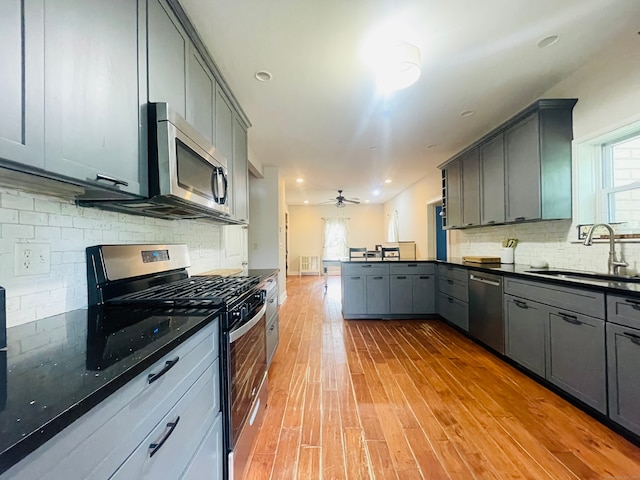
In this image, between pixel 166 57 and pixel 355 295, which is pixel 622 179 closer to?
pixel 355 295

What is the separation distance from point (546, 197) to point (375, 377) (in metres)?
2.27

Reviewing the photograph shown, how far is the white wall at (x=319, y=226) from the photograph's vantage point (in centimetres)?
1015

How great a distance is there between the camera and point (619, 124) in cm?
217

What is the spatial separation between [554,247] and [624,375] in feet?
4.84

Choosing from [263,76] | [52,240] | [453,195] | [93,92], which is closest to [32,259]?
[52,240]

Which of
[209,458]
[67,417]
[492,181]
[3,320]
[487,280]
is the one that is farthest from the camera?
[492,181]

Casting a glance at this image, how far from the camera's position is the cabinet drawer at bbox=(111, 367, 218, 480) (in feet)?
2.31

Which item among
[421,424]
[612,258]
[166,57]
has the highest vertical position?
[166,57]

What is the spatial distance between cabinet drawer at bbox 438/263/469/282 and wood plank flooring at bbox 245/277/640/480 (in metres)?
0.88

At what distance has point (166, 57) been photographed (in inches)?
55.8

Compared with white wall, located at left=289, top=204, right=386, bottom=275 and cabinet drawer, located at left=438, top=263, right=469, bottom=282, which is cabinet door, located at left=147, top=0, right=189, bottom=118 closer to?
cabinet drawer, located at left=438, top=263, right=469, bottom=282

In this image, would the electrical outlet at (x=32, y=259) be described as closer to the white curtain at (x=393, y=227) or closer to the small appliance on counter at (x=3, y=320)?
the small appliance on counter at (x=3, y=320)

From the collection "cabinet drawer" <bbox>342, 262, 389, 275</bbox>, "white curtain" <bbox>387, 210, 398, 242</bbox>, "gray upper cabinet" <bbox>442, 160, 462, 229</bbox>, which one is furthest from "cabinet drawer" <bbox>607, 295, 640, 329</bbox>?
"white curtain" <bbox>387, 210, 398, 242</bbox>

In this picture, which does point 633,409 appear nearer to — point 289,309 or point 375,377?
point 375,377
